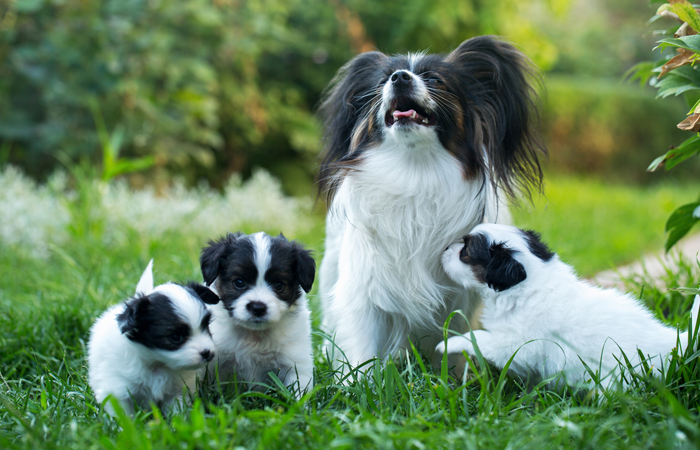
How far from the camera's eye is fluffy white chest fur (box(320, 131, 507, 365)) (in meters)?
2.69

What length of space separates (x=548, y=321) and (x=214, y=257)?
1.39 m

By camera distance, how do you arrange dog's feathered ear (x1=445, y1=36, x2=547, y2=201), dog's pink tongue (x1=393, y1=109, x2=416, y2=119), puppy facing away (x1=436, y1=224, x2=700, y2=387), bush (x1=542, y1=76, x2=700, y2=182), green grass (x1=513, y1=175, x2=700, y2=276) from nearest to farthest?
puppy facing away (x1=436, y1=224, x2=700, y2=387), dog's pink tongue (x1=393, y1=109, x2=416, y2=119), dog's feathered ear (x1=445, y1=36, x2=547, y2=201), green grass (x1=513, y1=175, x2=700, y2=276), bush (x1=542, y1=76, x2=700, y2=182)

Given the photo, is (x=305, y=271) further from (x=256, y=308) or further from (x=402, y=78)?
(x=402, y=78)

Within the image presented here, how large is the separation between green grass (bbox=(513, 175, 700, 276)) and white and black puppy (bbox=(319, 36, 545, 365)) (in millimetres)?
451

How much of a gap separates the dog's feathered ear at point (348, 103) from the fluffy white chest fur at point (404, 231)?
28 centimetres

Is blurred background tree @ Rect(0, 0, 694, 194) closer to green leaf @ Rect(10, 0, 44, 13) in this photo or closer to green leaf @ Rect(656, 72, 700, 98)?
green leaf @ Rect(10, 0, 44, 13)

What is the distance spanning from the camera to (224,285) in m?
2.42

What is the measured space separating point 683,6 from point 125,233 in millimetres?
4852

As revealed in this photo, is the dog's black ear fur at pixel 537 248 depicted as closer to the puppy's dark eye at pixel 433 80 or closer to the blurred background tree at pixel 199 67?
the puppy's dark eye at pixel 433 80

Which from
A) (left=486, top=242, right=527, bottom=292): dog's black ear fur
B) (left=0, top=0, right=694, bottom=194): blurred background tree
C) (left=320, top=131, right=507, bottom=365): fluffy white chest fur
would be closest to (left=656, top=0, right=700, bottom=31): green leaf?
(left=320, top=131, right=507, bottom=365): fluffy white chest fur

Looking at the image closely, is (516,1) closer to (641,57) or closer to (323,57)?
(323,57)

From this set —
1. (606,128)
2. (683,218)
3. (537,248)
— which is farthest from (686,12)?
(606,128)

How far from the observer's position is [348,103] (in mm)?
2945

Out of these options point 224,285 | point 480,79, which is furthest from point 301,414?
point 480,79
